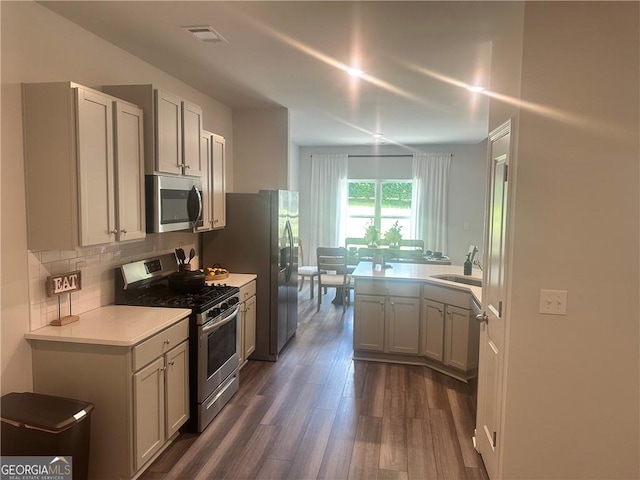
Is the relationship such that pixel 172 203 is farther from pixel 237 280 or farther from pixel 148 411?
pixel 148 411

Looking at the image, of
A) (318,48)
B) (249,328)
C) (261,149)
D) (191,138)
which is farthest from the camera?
(261,149)

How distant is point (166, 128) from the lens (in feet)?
9.98

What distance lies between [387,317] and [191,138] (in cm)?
252

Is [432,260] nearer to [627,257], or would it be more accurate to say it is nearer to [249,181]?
[249,181]

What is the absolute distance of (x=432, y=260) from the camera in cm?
691

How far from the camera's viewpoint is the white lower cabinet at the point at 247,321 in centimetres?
412

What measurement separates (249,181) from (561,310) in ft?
12.4

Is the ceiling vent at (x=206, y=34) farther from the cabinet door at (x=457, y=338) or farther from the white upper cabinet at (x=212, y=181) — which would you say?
the cabinet door at (x=457, y=338)

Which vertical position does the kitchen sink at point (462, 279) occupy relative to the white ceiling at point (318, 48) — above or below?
Answer: below

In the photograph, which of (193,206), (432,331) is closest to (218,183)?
(193,206)

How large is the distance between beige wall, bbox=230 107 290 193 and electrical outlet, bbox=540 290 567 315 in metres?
3.36

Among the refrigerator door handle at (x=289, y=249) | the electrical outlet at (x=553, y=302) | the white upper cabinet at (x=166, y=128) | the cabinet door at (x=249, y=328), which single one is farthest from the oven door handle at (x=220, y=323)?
the electrical outlet at (x=553, y=302)

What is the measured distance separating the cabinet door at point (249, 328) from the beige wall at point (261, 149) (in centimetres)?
146

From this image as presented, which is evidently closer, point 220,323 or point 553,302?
point 553,302
